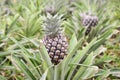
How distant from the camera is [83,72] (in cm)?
207

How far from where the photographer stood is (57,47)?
2.09 metres

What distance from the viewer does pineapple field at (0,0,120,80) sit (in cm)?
196

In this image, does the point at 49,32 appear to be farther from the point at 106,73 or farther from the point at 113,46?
the point at 113,46

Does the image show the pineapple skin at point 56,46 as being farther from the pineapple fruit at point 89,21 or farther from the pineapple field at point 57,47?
the pineapple fruit at point 89,21

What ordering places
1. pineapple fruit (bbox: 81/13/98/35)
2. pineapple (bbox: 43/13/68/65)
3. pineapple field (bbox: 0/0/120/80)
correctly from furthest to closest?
pineapple fruit (bbox: 81/13/98/35) → pineapple (bbox: 43/13/68/65) → pineapple field (bbox: 0/0/120/80)

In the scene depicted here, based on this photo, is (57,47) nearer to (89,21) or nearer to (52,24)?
(52,24)

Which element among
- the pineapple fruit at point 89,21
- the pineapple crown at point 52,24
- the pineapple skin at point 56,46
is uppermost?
the pineapple fruit at point 89,21

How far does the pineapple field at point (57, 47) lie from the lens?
77.1 inches

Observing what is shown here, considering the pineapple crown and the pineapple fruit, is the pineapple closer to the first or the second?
the pineapple crown

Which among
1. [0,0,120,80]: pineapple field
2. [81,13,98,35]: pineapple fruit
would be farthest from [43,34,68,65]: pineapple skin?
[81,13,98,35]: pineapple fruit

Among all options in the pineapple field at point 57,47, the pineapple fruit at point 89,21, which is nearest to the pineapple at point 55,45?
the pineapple field at point 57,47

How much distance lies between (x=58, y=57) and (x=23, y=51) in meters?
0.27

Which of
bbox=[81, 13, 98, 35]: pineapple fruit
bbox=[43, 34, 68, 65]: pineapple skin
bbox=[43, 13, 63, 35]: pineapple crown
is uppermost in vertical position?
bbox=[81, 13, 98, 35]: pineapple fruit

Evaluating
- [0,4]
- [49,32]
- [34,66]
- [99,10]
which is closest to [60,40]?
[49,32]
